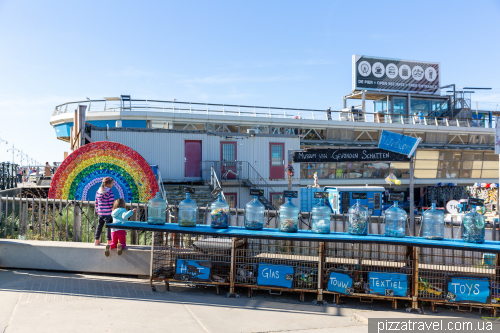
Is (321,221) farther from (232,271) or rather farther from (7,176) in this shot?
(7,176)

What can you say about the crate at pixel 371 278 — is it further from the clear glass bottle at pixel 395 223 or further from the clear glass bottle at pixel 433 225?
the clear glass bottle at pixel 433 225

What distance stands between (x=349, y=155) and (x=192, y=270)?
8.28 meters

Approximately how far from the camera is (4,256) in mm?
8344

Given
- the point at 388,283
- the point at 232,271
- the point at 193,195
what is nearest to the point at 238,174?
the point at 193,195

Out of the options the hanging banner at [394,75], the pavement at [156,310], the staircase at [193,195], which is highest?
the hanging banner at [394,75]

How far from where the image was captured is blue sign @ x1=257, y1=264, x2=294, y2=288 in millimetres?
6977

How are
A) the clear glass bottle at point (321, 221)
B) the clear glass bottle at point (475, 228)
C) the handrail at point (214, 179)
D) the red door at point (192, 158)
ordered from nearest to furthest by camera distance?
1. the clear glass bottle at point (475, 228)
2. the clear glass bottle at point (321, 221)
3. the handrail at point (214, 179)
4. the red door at point (192, 158)

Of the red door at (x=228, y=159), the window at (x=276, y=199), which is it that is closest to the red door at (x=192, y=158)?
the red door at (x=228, y=159)

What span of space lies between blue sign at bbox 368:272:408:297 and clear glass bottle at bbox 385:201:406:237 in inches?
26.1

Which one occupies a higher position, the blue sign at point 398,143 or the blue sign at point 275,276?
the blue sign at point 398,143

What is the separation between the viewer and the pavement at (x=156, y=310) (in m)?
5.51

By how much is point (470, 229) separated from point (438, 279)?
0.99m

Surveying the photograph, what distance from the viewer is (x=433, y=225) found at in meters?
6.61

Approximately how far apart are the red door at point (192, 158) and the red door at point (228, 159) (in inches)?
55.2
